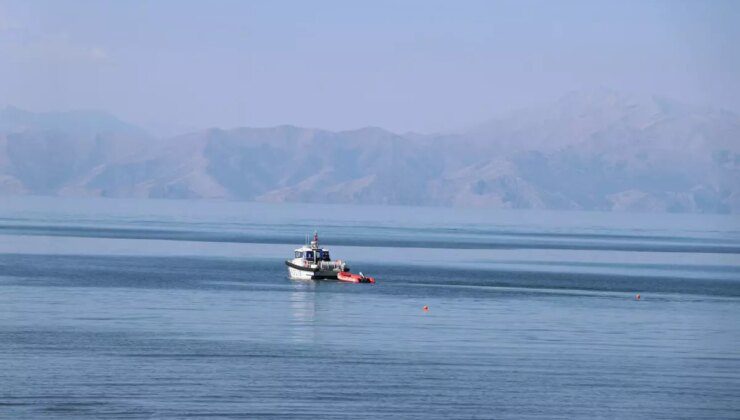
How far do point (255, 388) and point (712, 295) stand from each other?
63.8 metres

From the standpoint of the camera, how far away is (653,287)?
112 m

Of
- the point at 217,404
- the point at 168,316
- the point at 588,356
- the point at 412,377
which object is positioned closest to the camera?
the point at 217,404

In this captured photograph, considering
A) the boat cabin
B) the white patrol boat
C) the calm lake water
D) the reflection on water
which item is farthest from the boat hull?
the calm lake water

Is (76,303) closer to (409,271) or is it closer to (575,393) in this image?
(575,393)

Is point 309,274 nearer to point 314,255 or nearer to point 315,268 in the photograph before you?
point 315,268

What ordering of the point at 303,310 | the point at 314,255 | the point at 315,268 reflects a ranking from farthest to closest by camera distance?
the point at 314,255, the point at 315,268, the point at 303,310

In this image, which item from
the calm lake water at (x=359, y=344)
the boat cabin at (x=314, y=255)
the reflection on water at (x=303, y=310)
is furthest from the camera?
the boat cabin at (x=314, y=255)

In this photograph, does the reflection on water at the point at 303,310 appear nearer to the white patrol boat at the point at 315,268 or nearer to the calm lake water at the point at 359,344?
the calm lake water at the point at 359,344

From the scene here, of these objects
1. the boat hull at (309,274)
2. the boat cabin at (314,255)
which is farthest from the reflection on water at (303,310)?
the boat cabin at (314,255)

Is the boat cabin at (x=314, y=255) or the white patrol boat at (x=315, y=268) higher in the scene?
the boat cabin at (x=314, y=255)

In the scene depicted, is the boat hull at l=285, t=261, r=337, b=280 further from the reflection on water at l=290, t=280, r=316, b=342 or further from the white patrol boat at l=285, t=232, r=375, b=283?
the reflection on water at l=290, t=280, r=316, b=342

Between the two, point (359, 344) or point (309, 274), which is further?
point (309, 274)

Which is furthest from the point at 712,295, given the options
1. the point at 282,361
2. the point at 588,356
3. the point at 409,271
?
the point at 282,361

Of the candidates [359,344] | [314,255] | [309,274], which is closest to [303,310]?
[359,344]
